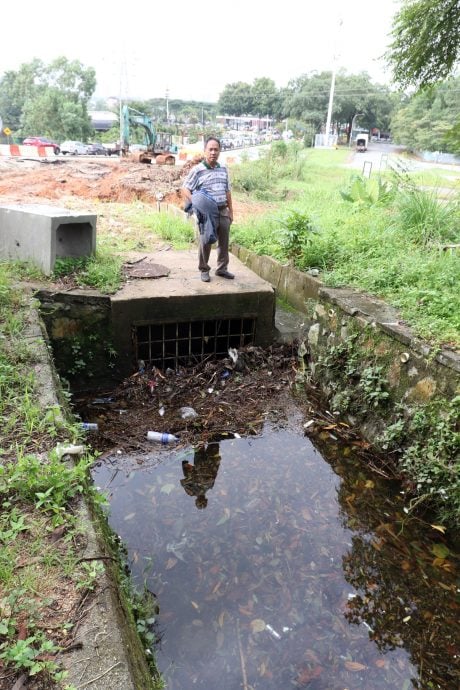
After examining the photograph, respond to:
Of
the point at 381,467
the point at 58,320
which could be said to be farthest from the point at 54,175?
the point at 381,467

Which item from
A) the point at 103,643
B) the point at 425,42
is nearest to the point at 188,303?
the point at 103,643

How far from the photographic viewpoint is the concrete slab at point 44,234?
19.0ft

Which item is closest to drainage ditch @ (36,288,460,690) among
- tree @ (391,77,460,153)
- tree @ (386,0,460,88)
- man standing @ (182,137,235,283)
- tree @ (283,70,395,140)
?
man standing @ (182,137,235,283)

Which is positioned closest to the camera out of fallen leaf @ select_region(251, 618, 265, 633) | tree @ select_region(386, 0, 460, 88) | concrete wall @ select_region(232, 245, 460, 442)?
fallen leaf @ select_region(251, 618, 265, 633)

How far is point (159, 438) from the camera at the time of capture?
14.8 ft

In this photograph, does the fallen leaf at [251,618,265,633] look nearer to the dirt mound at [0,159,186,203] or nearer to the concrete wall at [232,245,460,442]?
the concrete wall at [232,245,460,442]

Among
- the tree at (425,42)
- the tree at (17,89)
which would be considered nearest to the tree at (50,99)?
the tree at (17,89)

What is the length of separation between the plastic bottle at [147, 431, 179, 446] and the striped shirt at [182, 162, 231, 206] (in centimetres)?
285

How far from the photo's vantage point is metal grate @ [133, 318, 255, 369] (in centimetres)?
579

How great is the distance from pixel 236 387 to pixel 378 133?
76276 millimetres

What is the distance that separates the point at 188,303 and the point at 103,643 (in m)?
4.23

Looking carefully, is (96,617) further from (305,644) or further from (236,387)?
(236,387)

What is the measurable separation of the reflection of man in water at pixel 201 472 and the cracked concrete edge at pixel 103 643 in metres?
1.59

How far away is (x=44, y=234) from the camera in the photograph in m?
5.84
